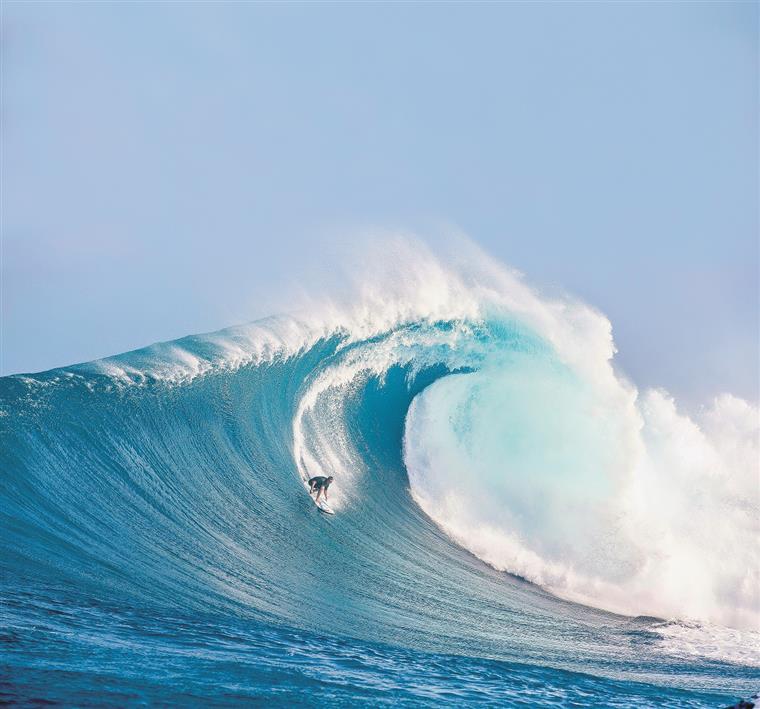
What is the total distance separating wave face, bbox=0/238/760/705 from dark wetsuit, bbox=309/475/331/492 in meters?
0.27

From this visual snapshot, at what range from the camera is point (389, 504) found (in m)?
10.4

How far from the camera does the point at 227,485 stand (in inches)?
352

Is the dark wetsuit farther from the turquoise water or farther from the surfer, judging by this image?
the turquoise water

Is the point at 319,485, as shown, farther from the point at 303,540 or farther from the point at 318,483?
the point at 303,540

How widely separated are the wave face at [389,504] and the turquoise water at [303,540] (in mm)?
39

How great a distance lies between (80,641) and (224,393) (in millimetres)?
6431

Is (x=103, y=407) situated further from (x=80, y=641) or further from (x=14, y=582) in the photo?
(x=80, y=641)

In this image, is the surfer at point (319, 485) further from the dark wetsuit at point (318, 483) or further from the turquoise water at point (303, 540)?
the turquoise water at point (303, 540)

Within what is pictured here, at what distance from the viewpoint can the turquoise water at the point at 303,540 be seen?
4676 mm

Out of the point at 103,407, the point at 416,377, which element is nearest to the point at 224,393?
the point at 103,407

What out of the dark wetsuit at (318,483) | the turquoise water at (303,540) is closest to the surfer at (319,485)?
the dark wetsuit at (318,483)

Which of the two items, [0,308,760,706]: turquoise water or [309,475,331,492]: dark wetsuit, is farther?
[309,475,331,492]: dark wetsuit

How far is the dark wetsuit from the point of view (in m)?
9.57

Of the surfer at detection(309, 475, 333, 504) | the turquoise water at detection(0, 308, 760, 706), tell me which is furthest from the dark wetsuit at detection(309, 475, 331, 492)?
the turquoise water at detection(0, 308, 760, 706)
